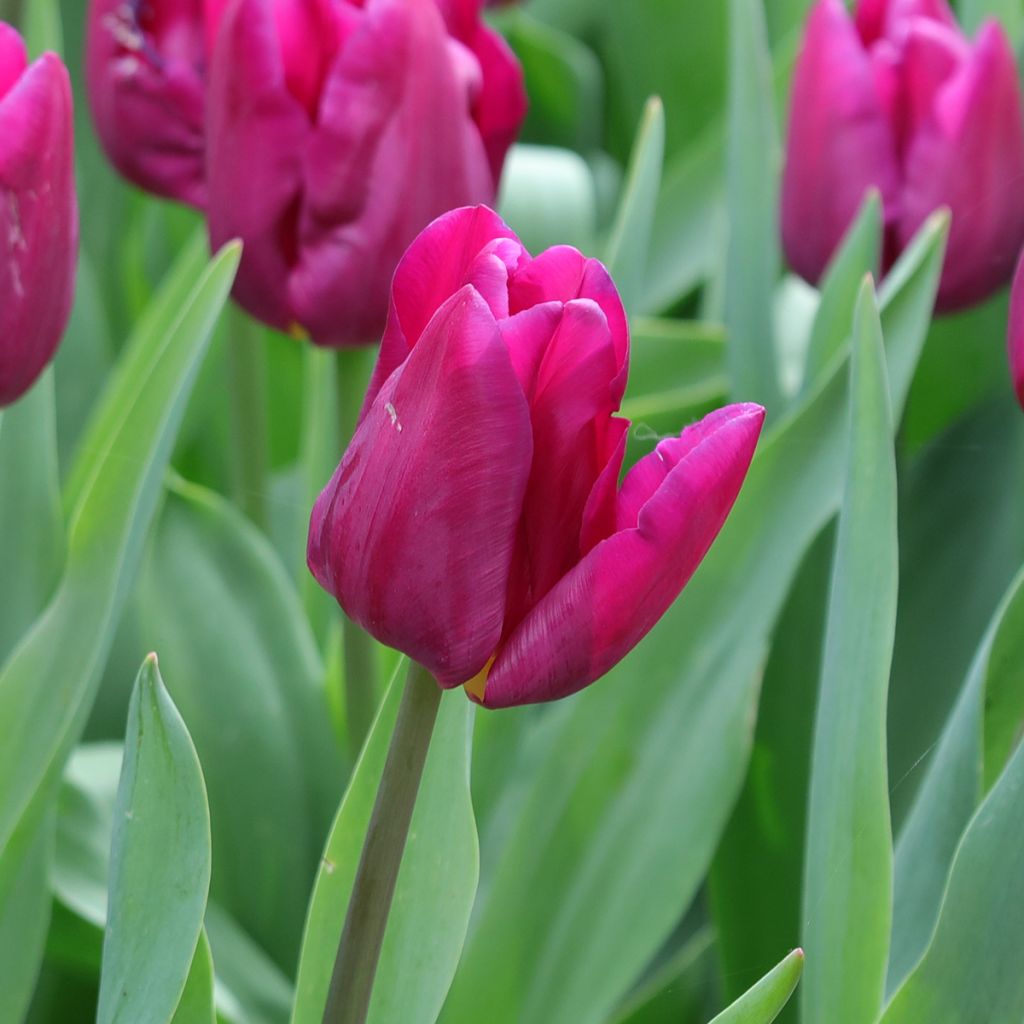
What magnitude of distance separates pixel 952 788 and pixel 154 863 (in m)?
0.25

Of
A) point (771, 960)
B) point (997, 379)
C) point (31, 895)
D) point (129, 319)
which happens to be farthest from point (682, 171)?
point (31, 895)

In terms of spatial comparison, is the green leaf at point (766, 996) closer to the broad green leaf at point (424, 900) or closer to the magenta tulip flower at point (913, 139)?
the broad green leaf at point (424, 900)

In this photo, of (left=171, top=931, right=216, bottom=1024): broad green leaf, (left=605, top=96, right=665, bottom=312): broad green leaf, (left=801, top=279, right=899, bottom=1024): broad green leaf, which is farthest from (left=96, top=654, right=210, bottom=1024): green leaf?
(left=605, top=96, right=665, bottom=312): broad green leaf

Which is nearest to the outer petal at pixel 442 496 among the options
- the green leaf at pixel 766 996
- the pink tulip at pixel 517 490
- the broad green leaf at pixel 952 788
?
the pink tulip at pixel 517 490

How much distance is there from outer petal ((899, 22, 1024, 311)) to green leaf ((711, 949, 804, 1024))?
15.3 inches

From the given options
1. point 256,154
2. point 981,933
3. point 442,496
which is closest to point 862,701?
point 981,933

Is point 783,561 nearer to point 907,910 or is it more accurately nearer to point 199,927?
point 907,910

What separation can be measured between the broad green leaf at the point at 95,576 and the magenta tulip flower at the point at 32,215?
0.16 feet

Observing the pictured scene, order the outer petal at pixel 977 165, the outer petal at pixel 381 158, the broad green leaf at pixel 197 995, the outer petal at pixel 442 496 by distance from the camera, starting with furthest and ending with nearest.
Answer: the outer petal at pixel 977 165 → the outer petal at pixel 381 158 → the broad green leaf at pixel 197 995 → the outer petal at pixel 442 496

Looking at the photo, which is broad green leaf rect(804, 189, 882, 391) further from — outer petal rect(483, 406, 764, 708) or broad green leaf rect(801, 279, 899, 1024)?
outer petal rect(483, 406, 764, 708)

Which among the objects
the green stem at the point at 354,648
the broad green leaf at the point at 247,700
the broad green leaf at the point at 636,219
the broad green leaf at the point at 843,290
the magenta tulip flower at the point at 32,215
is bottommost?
the broad green leaf at the point at 247,700

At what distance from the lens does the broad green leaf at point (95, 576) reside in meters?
0.50

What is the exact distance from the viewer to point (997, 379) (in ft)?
2.65

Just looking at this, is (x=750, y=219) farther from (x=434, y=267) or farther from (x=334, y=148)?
(x=434, y=267)
